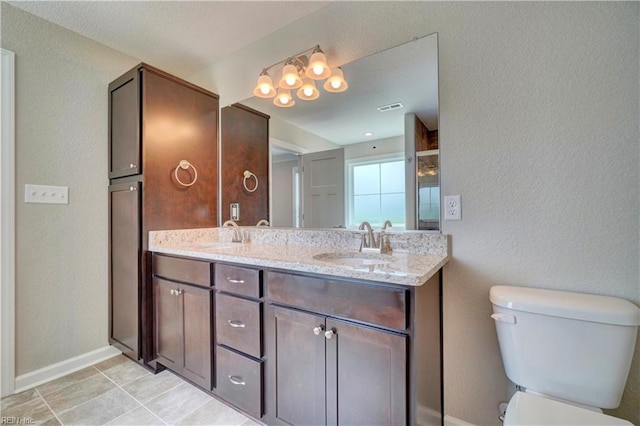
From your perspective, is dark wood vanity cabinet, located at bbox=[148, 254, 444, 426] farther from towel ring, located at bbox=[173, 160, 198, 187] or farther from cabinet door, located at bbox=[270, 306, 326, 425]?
towel ring, located at bbox=[173, 160, 198, 187]

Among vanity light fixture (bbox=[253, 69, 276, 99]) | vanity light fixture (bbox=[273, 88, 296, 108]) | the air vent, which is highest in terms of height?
vanity light fixture (bbox=[253, 69, 276, 99])

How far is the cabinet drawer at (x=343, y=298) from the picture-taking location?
3.16 feet

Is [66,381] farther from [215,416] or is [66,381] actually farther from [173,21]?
[173,21]

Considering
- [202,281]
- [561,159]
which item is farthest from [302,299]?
[561,159]

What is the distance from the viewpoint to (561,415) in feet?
2.79

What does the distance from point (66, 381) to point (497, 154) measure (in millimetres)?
2792

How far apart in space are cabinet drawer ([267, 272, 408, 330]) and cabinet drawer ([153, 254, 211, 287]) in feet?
1.53

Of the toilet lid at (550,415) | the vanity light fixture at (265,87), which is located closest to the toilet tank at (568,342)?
the toilet lid at (550,415)

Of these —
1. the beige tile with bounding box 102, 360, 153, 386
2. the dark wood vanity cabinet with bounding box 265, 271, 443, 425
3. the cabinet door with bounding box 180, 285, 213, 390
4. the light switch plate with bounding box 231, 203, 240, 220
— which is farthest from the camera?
the light switch plate with bounding box 231, 203, 240, 220

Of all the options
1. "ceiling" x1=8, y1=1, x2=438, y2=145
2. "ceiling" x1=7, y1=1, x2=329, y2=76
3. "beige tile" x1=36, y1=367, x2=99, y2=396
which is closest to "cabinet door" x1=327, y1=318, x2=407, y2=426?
"ceiling" x1=8, y1=1, x2=438, y2=145

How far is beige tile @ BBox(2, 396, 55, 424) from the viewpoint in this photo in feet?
4.70

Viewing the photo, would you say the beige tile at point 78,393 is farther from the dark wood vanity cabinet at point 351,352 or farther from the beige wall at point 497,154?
the dark wood vanity cabinet at point 351,352

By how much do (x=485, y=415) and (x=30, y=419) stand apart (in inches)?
87.7

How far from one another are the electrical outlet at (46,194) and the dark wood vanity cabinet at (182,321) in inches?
28.9
